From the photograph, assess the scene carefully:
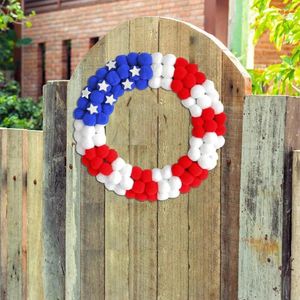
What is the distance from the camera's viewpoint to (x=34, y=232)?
3551mm

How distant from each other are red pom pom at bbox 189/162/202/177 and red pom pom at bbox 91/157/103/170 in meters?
0.43

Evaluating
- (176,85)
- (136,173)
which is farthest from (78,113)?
(176,85)

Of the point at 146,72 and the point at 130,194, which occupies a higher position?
the point at 146,72

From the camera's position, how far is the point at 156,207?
2906mm

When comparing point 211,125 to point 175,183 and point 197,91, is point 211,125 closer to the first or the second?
point 197,91

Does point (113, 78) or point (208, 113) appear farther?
point (113, 78)

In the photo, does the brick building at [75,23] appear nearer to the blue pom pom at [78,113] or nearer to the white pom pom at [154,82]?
the blue pom pom at [78,113]

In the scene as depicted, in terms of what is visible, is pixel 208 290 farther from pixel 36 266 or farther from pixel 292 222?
pixel 36 266

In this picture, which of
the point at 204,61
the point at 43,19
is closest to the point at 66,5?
the point at 43,19

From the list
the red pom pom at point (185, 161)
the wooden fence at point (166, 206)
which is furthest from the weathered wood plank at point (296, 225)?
the red pom pom at point (185, 161)

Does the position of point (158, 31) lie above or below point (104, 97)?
above

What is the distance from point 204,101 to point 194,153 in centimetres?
21

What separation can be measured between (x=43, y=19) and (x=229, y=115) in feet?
42.6

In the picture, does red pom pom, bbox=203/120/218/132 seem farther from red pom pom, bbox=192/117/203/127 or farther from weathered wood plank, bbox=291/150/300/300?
weathered wood plank, bbox=291/150/300/300
